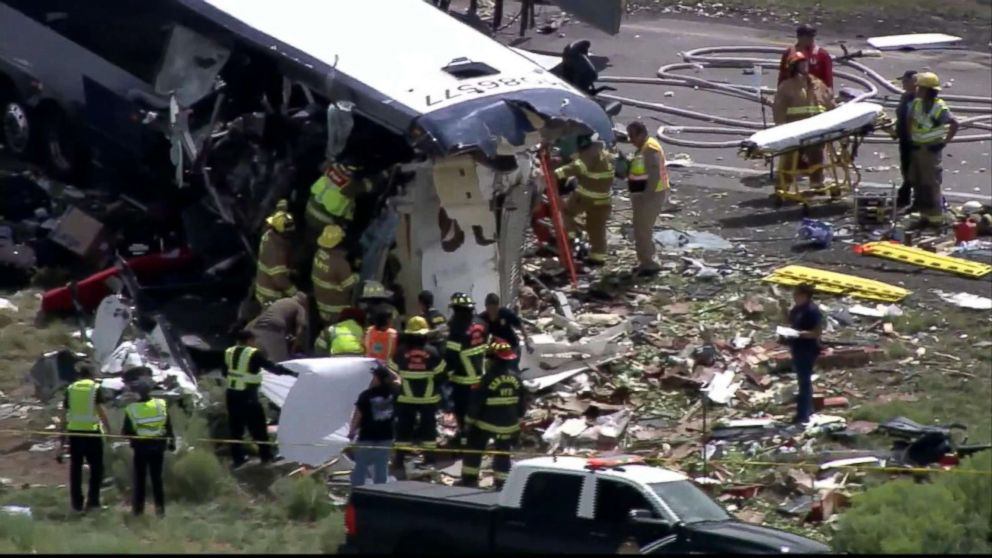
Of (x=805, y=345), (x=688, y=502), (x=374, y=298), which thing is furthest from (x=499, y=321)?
(x=688, y=502)

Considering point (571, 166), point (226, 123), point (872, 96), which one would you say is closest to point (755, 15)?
point (872, 96)

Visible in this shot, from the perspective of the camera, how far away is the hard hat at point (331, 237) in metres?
16.2

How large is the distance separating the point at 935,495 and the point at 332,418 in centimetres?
473

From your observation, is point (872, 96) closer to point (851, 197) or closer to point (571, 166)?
point (851, 197)

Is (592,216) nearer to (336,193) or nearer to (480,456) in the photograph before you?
(336,193)

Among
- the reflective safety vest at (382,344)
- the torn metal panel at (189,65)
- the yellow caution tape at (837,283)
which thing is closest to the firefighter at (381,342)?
the reflective safety vest at (382,344)

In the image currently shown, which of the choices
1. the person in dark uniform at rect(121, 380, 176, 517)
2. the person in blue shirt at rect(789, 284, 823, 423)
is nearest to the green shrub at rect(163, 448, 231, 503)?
the person in dark uniform at rect(121, 380, 176, 517)

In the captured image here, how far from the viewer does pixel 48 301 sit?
17859mm

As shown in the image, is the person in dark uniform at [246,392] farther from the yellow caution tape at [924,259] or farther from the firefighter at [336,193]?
the yellow caution tape at [924,259]

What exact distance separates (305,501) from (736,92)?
44.7ft

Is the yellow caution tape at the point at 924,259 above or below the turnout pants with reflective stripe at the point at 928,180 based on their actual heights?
below

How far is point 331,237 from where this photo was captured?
16203 mm

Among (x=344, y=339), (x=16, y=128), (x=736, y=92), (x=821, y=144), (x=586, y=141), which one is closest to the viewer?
(x=344, y=339)

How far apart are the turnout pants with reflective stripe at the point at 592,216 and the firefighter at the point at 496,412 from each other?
5064mm
